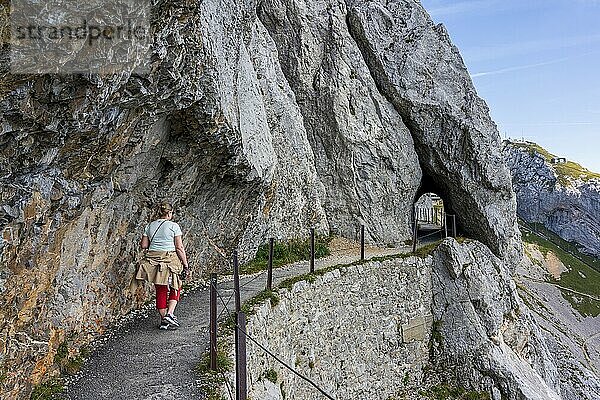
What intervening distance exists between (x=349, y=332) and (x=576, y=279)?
7288 centimetres

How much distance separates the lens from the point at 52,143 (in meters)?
6.42

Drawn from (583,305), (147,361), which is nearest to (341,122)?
(147,361)

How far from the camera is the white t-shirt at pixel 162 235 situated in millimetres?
9750

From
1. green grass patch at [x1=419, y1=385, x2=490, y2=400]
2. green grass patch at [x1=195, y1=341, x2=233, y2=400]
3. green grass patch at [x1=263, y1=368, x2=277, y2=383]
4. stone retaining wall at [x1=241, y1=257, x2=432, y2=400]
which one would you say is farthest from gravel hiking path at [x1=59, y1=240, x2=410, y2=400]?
green grass patch at [x1=419, y1=385, x2=490, y2=400]

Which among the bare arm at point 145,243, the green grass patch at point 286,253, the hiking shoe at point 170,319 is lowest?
the hiking shoe at point 170,319

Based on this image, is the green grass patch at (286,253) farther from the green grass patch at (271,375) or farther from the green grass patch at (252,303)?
the green grass patch at (271,375)

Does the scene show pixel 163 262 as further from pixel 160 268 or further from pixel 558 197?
pixel 558 197

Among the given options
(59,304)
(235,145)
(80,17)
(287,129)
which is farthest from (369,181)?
(80,17)

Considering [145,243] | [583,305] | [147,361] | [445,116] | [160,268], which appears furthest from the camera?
[583,305]

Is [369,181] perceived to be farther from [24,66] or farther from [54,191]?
[24,66]

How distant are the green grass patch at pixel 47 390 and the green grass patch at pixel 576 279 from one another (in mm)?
66298

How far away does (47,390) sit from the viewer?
712 centimetres

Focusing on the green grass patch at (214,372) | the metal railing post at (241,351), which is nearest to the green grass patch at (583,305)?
the green grass patch at (214,372)

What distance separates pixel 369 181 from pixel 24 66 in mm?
18558
